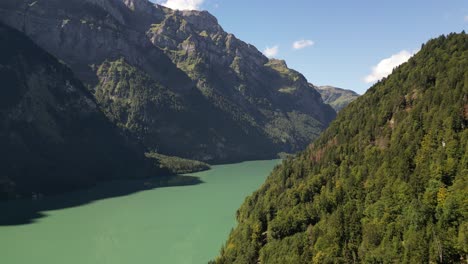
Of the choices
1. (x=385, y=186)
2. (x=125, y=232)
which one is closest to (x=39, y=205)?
(x=125, y=232)

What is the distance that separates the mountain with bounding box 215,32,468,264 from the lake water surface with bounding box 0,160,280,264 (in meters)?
16.8

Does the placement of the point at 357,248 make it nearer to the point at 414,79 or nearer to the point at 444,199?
the point at 444,199

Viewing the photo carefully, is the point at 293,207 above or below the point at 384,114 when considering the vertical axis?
below

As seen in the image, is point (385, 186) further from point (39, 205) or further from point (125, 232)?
point (39, 205)

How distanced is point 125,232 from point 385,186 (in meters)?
78.7

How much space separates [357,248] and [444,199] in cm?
1455

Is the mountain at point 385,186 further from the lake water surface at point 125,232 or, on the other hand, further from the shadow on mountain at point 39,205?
the shadow on mountain at point 39,205

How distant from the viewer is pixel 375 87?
116 m

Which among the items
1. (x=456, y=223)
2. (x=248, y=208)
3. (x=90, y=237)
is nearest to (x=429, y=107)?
(x=456, y=223)

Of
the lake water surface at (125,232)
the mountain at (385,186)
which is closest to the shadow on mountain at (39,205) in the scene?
the lake water surface at (125,232)

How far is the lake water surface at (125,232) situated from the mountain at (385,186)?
55.2 ft

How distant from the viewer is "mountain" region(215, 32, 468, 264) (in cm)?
5981

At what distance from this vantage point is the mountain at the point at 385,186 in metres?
59.8

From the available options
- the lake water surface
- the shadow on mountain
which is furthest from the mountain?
the shadow on mountain
